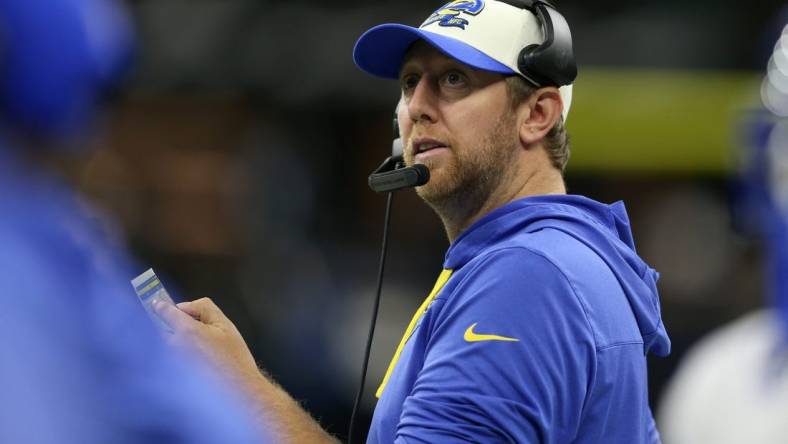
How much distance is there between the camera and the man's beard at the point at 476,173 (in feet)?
8.50

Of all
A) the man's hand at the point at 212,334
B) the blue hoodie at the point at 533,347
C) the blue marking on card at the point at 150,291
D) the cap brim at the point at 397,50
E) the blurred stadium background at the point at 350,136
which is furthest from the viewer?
the blurred stadium background at the point at 350,136

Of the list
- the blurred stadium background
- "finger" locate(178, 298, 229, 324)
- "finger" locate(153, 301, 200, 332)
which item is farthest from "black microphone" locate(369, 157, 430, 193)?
the blurred stadium background

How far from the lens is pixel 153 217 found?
298 inches

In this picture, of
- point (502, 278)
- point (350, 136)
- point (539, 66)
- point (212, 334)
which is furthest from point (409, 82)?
point (350, 136)

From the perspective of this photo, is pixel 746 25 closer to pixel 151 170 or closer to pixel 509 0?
pixel 151 170

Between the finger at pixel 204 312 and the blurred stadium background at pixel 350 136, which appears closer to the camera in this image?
the finger at pixel 204 312

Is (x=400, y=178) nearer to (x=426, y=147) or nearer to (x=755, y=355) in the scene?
(x=426, y=147)

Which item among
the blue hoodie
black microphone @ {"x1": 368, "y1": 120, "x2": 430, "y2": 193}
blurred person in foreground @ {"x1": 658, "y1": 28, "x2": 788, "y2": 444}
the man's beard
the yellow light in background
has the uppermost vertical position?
black microphone @ {"x1": 368, "y1": 120, "x2": 430, "y2": 193}

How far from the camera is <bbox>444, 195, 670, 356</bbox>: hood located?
7.97 ft

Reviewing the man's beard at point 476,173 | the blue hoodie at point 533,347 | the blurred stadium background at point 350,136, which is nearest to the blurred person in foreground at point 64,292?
the blue hoodie at point 533,347

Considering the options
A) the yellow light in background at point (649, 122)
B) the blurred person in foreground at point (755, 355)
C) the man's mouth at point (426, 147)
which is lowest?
the yellow light in background at point (649, 122)

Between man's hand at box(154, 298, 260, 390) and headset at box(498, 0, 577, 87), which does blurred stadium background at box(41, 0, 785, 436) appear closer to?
headset at box(498, 0, 577, 87)

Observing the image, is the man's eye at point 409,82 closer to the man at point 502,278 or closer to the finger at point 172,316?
the man at point 502,278

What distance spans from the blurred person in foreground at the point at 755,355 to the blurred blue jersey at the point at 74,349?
2.49 metres
